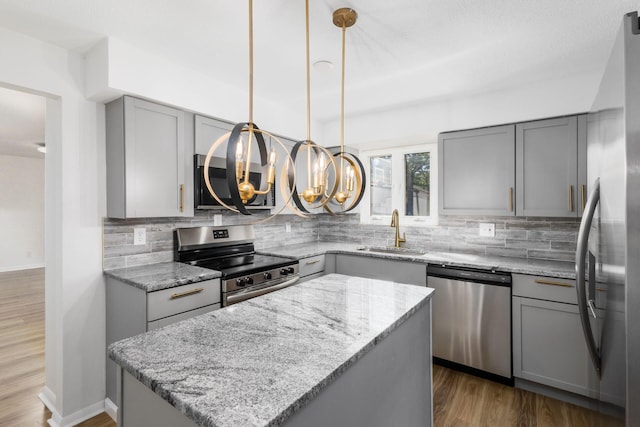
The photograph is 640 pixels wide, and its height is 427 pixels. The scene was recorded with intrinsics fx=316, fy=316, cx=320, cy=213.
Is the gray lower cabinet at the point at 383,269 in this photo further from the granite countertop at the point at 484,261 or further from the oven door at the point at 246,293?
the oven door at the point at 246,293

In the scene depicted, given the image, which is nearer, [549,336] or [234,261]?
[549,336]

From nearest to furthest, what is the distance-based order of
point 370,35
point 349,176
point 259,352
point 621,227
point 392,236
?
point 621,227
point 259,352
point 349,176
point 370,35
point 392,236

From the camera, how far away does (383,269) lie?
3025 mm

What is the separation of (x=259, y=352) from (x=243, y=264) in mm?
1719

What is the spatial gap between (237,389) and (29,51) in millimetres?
2463

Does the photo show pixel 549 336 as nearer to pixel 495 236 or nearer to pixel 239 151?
pixel 495 236

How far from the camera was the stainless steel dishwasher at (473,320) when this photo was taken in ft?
8.02

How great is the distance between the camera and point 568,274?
2.20 metres

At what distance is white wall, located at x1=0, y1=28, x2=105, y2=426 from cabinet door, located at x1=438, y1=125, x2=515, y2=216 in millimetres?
2906

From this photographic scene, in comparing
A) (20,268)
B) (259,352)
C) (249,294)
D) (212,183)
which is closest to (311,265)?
(249,294)

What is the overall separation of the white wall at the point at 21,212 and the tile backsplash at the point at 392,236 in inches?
254

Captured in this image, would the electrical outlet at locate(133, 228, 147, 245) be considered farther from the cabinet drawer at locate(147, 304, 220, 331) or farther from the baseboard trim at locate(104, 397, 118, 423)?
the baseboard trim at locate(104, 397, 118, 423)

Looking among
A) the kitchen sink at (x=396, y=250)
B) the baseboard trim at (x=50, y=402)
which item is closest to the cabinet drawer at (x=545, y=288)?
the kitchen sink at (x=396, y=250)

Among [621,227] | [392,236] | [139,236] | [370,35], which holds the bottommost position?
[392,236]
